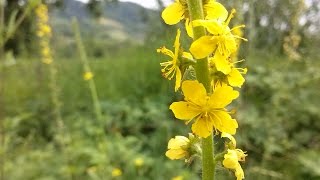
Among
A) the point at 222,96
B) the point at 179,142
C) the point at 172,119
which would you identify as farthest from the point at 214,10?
the point at 172,119

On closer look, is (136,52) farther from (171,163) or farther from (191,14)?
(191,14)

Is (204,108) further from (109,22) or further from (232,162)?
(109,22)

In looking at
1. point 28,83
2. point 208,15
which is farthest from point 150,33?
point 208,15

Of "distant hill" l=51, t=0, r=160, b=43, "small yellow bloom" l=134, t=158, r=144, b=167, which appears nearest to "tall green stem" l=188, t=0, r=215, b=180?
"small yellow bloom" l=134, t=158, r=144, b=167

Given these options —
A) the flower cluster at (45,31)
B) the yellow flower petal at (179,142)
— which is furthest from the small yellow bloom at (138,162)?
the yellow flower petal at (179,142)

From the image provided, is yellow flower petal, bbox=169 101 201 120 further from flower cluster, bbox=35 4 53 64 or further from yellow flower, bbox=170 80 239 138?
flower cluster, bbox=35 4 53 64

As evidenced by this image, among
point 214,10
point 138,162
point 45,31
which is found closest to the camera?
point 214,10

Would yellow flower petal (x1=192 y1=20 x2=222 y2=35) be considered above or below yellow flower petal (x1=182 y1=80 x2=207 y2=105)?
above
